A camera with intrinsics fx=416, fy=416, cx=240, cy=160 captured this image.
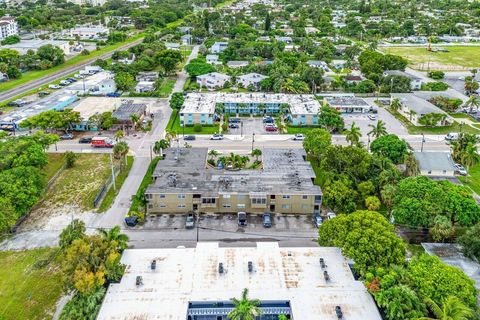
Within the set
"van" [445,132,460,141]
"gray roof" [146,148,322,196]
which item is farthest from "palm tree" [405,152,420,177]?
"van" [445,132,460,141]

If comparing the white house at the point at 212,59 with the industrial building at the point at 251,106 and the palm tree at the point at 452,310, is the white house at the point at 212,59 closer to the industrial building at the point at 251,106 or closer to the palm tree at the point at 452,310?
the industrial building at the point at 251,106

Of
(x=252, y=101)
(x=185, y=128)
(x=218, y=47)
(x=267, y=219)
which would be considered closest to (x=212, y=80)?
(x=252, y=101)

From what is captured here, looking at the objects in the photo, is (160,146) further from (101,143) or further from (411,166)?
(411,166)

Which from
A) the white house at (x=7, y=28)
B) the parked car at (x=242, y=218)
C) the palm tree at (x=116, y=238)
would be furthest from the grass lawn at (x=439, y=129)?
the white house at (x=7, y=28)

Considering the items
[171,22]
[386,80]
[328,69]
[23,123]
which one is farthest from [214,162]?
[171,22]

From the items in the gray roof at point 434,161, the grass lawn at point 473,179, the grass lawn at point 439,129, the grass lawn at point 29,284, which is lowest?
the grass lawn at point 29,284

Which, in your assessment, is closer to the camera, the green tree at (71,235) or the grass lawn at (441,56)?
the green tree at (71,235)

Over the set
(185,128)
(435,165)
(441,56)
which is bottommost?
(185,128)
